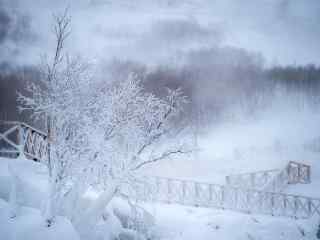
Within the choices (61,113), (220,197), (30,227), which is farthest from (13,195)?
(220,197)

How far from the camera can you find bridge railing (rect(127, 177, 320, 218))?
46.2ft

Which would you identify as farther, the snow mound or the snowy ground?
the snowy ground

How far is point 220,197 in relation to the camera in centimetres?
1510

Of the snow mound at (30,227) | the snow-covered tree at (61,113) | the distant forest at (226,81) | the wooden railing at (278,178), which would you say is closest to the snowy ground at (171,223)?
the snow mound at (30,227)

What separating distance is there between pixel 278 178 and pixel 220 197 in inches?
236

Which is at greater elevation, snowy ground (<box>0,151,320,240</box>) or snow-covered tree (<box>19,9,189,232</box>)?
snow-covered tree (<box>19,9,189,232</box>)

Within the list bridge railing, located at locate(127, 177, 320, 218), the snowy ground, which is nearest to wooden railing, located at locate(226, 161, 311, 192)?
bridge railing, located at locate(127, 177, 320, 218)

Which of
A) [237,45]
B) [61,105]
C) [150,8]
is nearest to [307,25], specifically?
[237,45]

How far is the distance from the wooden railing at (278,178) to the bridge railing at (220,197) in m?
3.21

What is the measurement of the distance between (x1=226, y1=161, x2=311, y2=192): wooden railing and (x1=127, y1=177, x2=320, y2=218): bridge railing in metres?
3.21

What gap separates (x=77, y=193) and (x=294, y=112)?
25.8 meters

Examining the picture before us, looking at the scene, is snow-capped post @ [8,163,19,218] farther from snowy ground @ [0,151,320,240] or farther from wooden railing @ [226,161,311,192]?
wooden railing @ [226,161,311,192]

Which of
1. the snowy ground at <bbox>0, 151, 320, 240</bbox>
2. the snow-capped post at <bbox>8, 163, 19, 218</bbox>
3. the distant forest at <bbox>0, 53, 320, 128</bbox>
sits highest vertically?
the distant forest at <bbox>0, 53, 320, 128</bbox>

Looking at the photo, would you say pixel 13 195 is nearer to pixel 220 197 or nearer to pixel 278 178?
pixel 220 197
